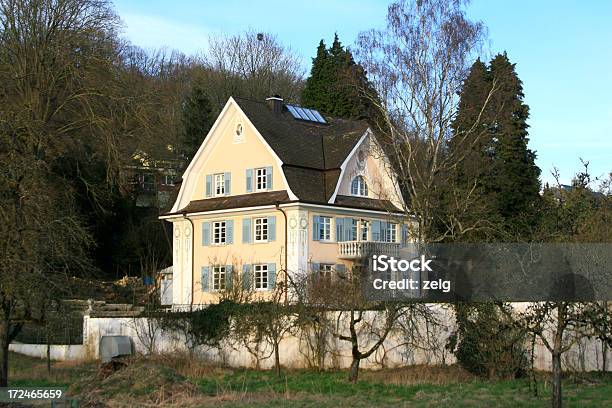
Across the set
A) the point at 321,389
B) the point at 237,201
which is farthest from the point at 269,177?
the point at 321,389

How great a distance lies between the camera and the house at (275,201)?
4366 cm

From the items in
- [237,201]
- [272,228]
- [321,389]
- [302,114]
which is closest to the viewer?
[321,389]

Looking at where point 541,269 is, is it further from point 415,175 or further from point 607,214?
point 415,175

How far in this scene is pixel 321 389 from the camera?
75.2 ft

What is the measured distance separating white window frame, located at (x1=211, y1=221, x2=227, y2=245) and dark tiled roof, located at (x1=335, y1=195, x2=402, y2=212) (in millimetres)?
6068

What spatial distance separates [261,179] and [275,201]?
2427 mm

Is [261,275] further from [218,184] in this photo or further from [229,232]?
[218,184]

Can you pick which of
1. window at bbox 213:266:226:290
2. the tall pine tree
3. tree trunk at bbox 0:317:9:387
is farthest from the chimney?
tree trunk at bbox 0:317:9:387

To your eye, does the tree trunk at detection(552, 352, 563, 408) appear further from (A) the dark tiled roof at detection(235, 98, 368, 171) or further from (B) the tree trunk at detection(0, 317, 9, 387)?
(A) the dark tiled roof at detection(235, 98, 368, 171)

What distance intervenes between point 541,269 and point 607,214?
8.38m

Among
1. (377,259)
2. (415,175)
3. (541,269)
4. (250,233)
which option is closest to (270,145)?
(250,233)

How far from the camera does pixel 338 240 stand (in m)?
45.1

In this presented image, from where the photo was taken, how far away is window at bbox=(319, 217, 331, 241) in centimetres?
4425

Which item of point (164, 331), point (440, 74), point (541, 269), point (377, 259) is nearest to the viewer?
point (541, 269)
